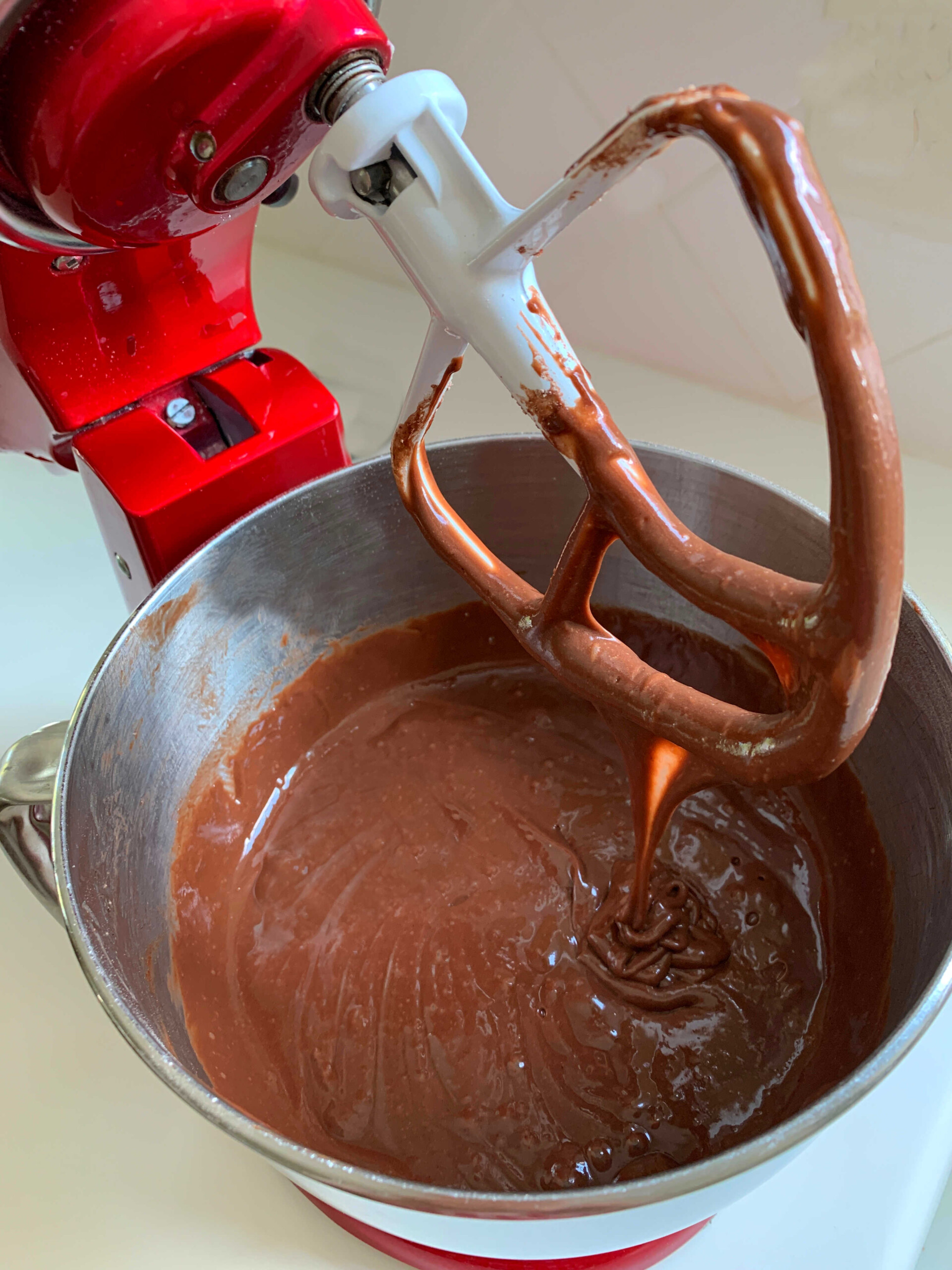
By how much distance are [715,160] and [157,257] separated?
556 mm

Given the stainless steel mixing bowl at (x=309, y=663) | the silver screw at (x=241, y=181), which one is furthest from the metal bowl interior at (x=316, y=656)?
the silver screw at (x=241, y=181)

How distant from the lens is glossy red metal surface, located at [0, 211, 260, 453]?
2.03ft

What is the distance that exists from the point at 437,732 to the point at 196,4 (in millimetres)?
570

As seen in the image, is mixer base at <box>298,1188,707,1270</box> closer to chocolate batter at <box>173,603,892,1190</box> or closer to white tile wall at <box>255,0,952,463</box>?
chocolate batter at <box>173,603,892,1190</box>

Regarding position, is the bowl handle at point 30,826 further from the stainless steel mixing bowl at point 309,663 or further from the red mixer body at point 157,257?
the red mixer body at point 157,257

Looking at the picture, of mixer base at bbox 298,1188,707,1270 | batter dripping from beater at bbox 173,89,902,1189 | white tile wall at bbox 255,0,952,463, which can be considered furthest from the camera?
white tile wall at bbox 255,0,952,463

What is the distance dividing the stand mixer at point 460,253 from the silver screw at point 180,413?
0.23 feet

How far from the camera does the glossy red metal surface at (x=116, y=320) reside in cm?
62

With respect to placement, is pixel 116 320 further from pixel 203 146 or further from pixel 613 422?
pixel 613 422

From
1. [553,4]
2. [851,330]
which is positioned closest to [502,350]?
[851,330]

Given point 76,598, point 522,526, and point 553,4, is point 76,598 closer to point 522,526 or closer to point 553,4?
point 522,526

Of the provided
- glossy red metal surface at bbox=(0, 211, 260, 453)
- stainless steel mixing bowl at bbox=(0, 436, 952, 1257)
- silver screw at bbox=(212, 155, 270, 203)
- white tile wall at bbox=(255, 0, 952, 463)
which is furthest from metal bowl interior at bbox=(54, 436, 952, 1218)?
white tile wall at bbox=(255, 0, 952, 463)

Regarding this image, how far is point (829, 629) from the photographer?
398 millimetres

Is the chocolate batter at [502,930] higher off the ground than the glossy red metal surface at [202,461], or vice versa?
the glossy red metal surface at [202,461]
